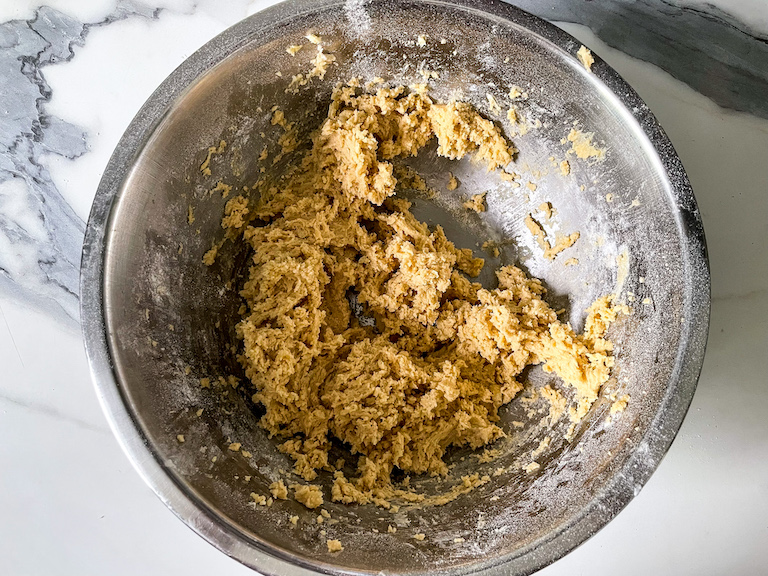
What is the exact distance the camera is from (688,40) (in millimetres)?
1781

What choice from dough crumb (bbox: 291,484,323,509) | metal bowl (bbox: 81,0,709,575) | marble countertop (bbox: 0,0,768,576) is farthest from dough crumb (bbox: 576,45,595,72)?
dough crumb (bbox: 291,484,323,509)

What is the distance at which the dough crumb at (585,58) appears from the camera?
4.50 ft

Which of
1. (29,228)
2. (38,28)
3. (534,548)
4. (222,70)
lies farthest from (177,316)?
(38,28)

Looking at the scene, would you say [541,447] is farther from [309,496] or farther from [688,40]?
[688,40]

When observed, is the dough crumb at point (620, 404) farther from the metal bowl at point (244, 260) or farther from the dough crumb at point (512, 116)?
the dough crumb at point (512, 116)

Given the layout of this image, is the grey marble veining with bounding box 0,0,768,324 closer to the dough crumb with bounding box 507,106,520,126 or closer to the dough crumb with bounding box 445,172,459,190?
the dough crumb with bounding box 507,106,520,126

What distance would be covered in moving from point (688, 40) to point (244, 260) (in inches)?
59.5

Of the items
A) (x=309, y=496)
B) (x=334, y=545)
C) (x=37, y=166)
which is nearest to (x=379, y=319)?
(x=309, y=496)

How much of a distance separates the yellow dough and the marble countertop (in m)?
0.51

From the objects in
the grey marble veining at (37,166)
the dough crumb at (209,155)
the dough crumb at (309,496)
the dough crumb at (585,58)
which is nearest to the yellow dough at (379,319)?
the dough crumb at (309,496)

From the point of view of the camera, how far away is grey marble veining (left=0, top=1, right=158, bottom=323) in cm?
181

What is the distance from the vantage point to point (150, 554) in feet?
5.84

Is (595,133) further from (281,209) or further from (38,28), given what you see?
(38,28)

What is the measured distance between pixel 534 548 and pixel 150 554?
3.92ft
